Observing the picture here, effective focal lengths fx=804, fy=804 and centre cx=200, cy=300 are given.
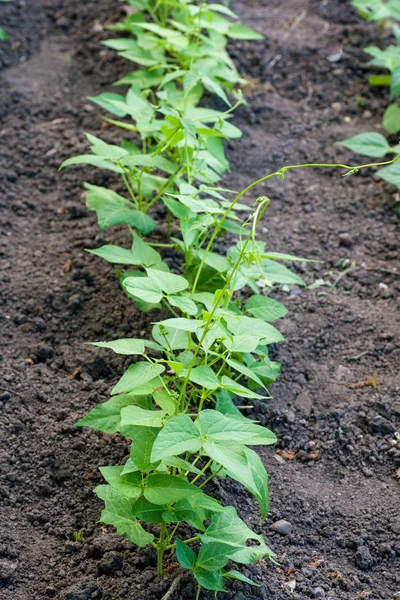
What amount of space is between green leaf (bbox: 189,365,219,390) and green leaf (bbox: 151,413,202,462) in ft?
0.41

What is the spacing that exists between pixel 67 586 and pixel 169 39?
219cm

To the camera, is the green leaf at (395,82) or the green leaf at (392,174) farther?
the green leaf at (395,82)

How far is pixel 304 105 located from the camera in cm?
411

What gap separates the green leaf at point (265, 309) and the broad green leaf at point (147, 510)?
72 cm

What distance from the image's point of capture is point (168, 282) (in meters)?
2.01

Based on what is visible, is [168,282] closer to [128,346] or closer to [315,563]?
[128,346]

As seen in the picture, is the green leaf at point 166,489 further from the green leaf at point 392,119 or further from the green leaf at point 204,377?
the green leaf at point 392,119

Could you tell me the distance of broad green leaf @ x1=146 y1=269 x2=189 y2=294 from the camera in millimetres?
1991

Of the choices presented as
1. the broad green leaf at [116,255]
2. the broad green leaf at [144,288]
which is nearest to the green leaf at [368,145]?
the broad green leaf at [116,255]

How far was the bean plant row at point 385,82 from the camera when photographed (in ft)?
11.0

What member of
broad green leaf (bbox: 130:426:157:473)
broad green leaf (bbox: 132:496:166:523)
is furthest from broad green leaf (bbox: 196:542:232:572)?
broad green leaf (bbox: 130:426:157:473)

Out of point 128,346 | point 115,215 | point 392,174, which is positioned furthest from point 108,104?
point 128,346

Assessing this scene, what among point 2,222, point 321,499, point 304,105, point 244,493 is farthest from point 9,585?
point 304,105

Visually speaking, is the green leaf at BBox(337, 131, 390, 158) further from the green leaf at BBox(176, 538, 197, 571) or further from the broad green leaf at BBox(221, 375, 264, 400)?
the green leaf at BBox(176, 538, 197, 571)
